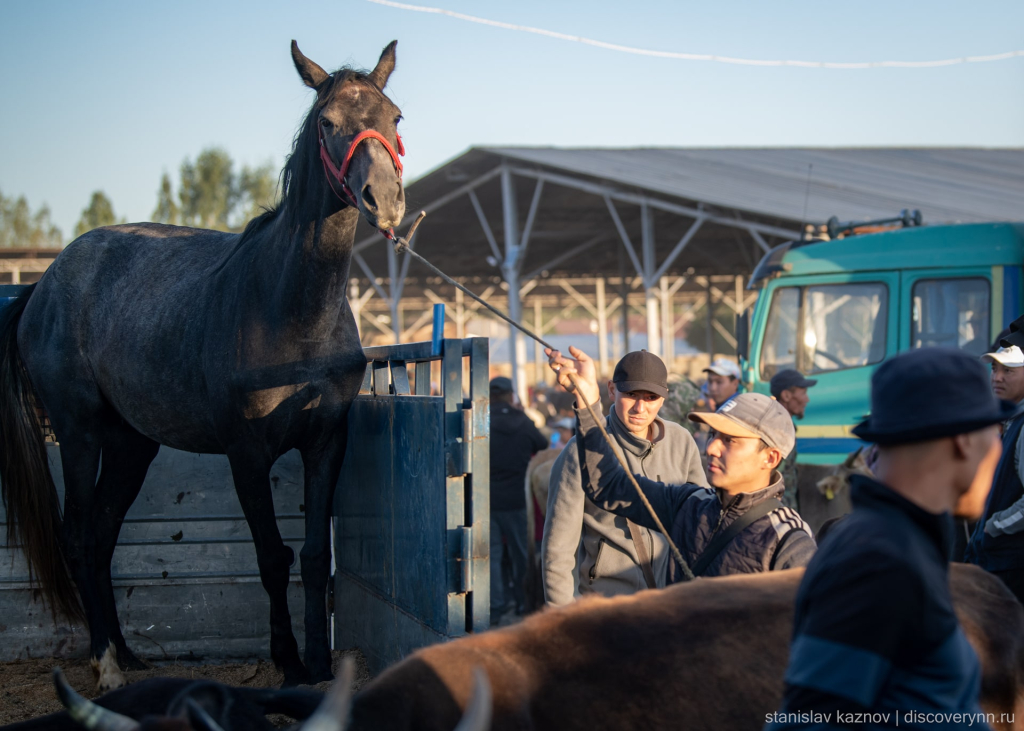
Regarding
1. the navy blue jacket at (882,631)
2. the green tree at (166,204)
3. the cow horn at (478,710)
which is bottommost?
the cow horn at (478,710)

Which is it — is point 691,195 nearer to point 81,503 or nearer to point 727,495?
point 81,503

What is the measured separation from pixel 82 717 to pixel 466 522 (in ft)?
5.83

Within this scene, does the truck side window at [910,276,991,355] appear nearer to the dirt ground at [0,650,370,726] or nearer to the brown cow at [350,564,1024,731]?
the dirt ground at [0,650,370,726]

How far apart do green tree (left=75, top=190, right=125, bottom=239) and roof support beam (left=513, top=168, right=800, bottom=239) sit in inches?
1767

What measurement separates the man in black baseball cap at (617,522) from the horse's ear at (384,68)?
171 centimetres

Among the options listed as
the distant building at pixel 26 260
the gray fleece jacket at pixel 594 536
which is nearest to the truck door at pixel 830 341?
the gray fleece jacket at pixel 594 536

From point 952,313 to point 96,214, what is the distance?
58.0m

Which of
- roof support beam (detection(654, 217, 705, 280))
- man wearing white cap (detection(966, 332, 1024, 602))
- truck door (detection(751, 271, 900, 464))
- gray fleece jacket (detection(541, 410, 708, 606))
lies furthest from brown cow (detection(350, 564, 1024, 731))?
roof support beam (detection(654, 217, 705, 280))

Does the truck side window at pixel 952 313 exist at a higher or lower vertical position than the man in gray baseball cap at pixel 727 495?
higher

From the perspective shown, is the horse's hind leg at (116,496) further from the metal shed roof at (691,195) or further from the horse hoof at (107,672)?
the metal shed roof at (691,195)

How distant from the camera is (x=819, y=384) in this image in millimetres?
8938

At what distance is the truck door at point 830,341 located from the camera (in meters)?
8.66

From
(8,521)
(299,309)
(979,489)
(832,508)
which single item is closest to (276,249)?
(299,309)

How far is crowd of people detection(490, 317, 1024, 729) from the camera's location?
1.41 meters
